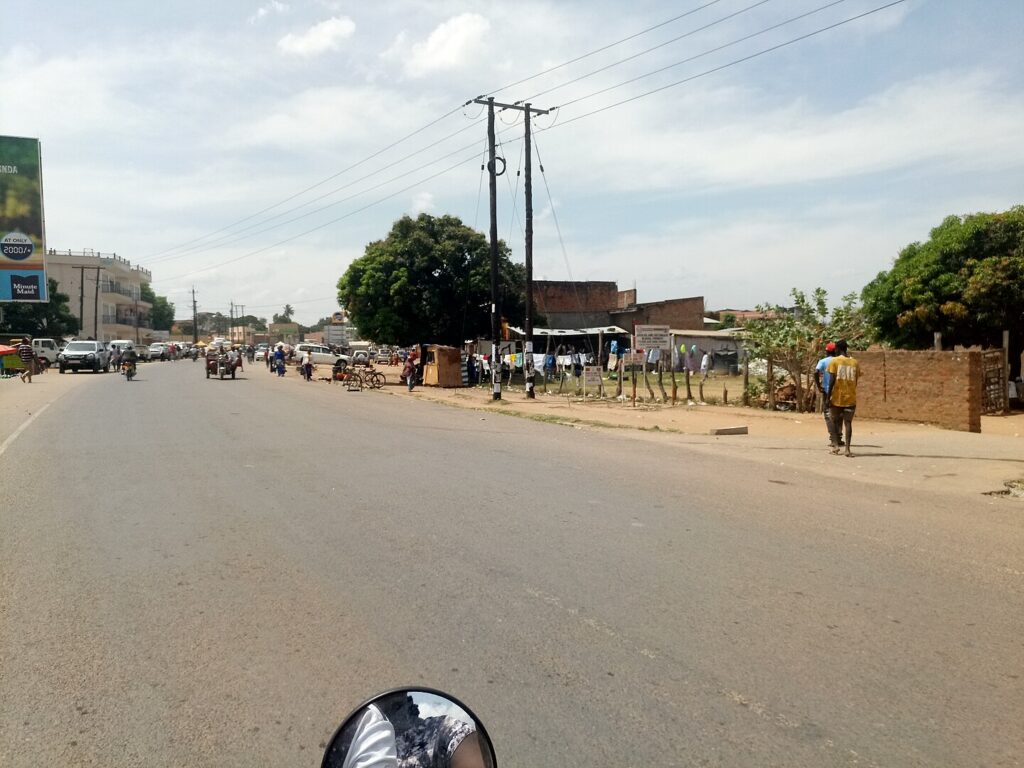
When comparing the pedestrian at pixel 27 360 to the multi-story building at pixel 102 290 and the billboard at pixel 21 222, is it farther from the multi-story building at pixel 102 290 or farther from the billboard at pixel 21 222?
the multi-story building at pixel 102 290

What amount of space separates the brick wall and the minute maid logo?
113 ft

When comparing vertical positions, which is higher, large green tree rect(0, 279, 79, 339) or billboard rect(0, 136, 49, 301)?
billboard rect(0, 136, 49, 301)

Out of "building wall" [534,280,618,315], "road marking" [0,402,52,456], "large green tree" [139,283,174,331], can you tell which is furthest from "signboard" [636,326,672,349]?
"large green tree" [139,283,174,331]

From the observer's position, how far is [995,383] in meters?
20.4

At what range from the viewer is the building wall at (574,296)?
57.4 m

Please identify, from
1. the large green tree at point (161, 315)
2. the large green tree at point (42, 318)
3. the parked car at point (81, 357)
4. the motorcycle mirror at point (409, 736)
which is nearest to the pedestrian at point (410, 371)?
the parked car at point (81, 357)

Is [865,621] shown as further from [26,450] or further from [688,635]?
[26,450]

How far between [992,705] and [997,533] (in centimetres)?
437

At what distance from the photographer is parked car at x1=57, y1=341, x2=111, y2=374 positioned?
4841 centimetres

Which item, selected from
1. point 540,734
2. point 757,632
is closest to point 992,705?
point 757,632

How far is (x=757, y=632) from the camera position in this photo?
16.8ft

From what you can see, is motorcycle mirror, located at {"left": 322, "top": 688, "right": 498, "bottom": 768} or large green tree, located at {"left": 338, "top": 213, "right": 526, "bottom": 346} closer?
motorcycle mirror, located at {"left": 322, "top": 688, "right": 498, "bottom": 768}

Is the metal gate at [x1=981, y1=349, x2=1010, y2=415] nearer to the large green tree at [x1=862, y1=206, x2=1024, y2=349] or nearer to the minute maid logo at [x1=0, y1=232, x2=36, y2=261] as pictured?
the large green tree at [x1=862, y1=206, x2=1024, y2=349]

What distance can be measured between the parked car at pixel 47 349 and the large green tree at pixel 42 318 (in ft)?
14.9
